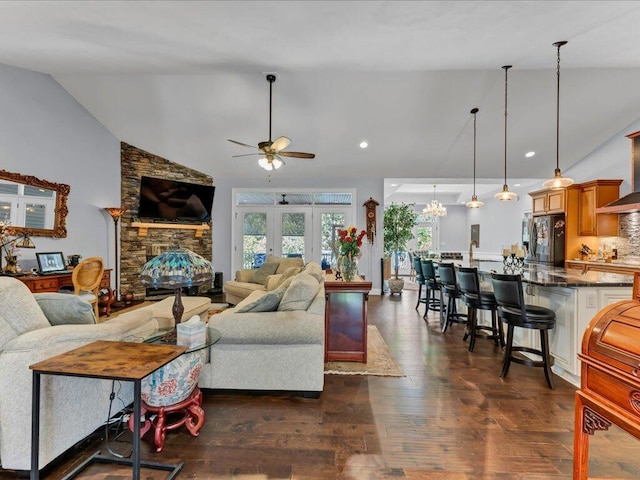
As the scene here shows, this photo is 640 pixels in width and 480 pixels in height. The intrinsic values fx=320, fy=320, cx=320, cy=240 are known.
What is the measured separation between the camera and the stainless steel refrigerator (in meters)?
6.42

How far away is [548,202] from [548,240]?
2.77ft

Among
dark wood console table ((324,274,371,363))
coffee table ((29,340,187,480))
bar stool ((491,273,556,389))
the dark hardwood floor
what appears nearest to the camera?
coffee table ((29,340,187,480))

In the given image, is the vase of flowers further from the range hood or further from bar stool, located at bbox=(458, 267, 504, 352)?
the range hood

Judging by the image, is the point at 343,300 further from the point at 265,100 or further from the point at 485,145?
the point at 485,145

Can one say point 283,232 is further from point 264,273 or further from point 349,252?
point 349,252

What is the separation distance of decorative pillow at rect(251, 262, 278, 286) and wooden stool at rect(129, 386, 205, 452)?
3.58 m

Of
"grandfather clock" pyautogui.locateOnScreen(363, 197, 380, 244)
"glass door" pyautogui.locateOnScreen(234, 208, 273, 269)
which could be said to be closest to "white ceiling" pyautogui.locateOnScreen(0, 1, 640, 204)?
"grandfather clock" pyautogui.locateOnScreen(363, 197, 380, 244)

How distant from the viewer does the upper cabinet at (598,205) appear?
5.90m

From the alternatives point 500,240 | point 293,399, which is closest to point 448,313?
point 293,399

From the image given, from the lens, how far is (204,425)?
224cm

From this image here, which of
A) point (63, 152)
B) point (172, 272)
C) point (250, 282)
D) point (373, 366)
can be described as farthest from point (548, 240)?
point (63, 152)

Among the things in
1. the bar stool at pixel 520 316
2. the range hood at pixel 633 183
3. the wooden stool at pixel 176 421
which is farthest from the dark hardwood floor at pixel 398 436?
the range hood at pixel 633 183

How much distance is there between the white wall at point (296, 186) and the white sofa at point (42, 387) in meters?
6.00

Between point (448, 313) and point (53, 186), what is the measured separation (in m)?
6.02
